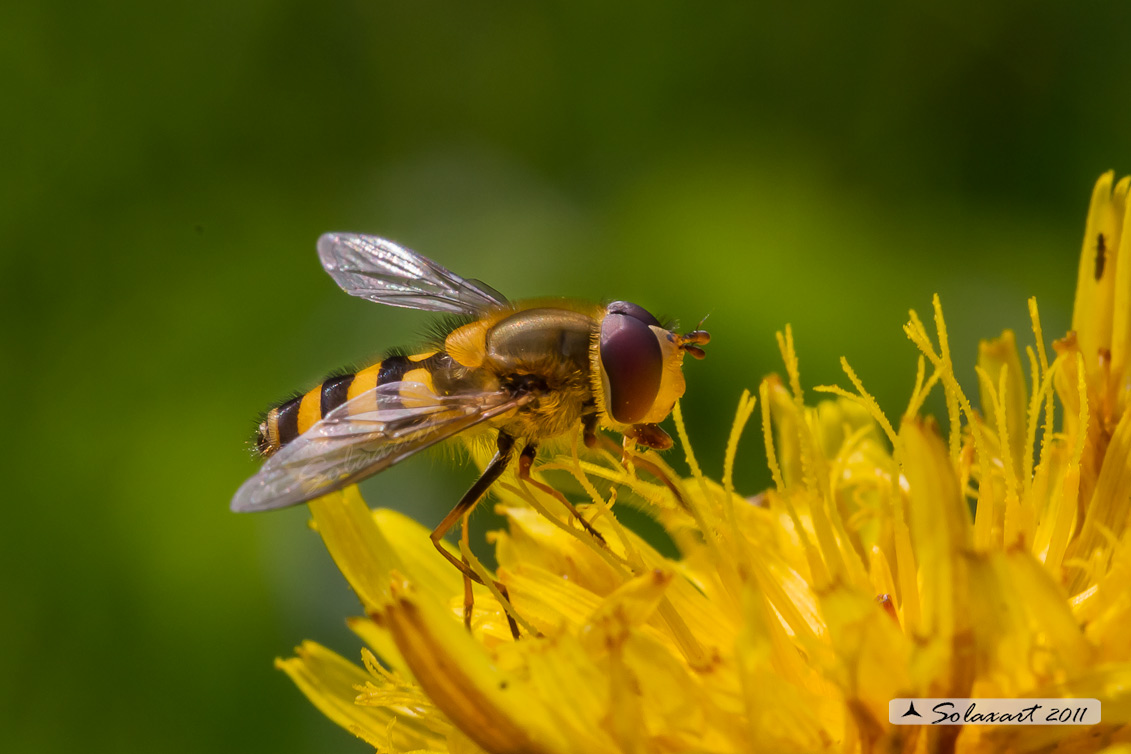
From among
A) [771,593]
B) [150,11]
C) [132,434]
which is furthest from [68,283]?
[771,593]

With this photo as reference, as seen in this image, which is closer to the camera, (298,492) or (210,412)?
(298,492)

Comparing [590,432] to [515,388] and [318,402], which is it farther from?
[318,402]

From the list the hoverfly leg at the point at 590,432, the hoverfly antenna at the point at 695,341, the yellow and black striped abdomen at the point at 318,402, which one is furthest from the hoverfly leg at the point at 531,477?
the hoverfly antenna at the point at 695,341

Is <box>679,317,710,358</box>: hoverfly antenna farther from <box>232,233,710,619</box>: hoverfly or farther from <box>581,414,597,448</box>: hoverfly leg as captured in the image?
<box>581,414,597,448</box>: hoverfly leg

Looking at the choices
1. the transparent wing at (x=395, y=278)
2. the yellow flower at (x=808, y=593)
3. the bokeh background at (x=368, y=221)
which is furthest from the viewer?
the bokeh background at (x=368, y=221)

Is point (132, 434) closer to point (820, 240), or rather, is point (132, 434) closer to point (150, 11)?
point (150, 11)

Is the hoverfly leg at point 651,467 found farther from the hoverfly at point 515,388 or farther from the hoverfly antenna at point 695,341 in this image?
the hoverfly antenna at point 695,341
